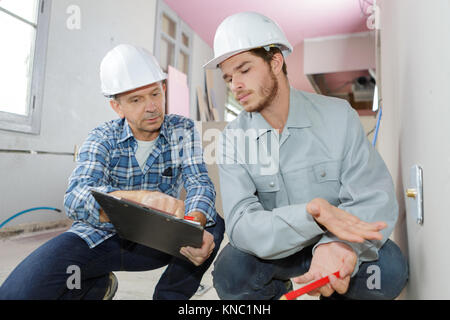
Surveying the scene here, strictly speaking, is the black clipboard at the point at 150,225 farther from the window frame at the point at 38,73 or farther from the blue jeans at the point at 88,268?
the window frame at the point at 38,73

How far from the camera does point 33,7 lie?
106 inches

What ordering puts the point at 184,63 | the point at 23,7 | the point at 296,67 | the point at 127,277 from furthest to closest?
1. the point at 296,67
2. the point at 184,63
3. the point at 23,7
4. the point at 127,277

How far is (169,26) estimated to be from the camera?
5.03m

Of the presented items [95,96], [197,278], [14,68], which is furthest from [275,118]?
[95,96]

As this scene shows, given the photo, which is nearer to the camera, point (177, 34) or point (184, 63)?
point (177, 34)

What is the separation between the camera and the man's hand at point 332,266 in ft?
2.48

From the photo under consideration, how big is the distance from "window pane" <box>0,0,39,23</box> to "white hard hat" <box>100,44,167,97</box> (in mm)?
1866

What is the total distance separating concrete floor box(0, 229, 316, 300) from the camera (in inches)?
58.7

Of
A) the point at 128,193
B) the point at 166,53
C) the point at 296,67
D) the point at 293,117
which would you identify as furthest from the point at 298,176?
the point at 296,67

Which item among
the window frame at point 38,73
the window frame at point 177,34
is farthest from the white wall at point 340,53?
the window frame at point 38,73

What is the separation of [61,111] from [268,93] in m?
2.50

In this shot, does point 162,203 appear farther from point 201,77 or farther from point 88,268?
point 201,77

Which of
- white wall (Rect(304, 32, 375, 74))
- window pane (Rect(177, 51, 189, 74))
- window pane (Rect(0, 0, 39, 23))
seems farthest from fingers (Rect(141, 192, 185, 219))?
white wall (Rect(304, 32, 375, 74))
